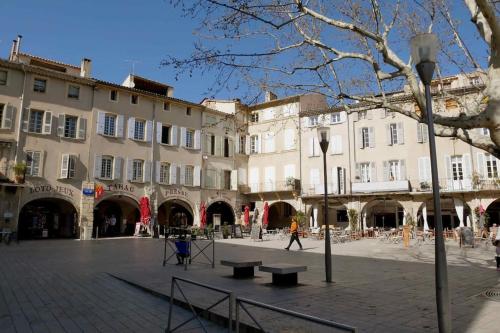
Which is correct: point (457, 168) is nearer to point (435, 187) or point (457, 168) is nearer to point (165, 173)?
point (165, 173)

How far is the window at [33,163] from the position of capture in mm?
22516

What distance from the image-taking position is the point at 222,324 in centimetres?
493

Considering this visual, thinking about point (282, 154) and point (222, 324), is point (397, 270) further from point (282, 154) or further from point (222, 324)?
point (282, 154)

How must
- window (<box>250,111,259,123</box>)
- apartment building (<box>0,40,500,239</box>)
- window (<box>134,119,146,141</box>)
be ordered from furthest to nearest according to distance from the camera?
window (<box>250,111,259,123</box>)
window (<box>134,119,146,141</box>)
apartment building (<box>0,40,500,239</box>)

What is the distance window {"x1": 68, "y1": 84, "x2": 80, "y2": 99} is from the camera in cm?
2489

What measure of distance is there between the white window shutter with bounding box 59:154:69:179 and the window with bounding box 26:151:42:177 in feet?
3.94

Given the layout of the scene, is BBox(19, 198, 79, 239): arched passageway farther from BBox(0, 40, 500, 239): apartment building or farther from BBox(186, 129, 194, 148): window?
BBox(186, 129, 194, 148): window

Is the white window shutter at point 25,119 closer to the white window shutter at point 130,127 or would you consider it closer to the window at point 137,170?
the white window shutter at point 130,127

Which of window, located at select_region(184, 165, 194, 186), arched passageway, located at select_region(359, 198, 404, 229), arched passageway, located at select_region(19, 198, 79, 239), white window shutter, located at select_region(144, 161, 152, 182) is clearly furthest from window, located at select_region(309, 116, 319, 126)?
arched passageway, located at select_region(19, 198, 79, 239)

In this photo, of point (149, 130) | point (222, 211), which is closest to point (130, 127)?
point (149, 130)

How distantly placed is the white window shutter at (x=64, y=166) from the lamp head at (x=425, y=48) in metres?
23.2

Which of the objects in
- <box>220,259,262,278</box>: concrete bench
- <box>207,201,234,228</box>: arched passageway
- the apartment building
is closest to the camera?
<box>220,259,262,278</box>: concrete bench

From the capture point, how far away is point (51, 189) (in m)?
23.2

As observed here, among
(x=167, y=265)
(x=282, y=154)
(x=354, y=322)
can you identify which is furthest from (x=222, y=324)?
(x=282, y=154)
